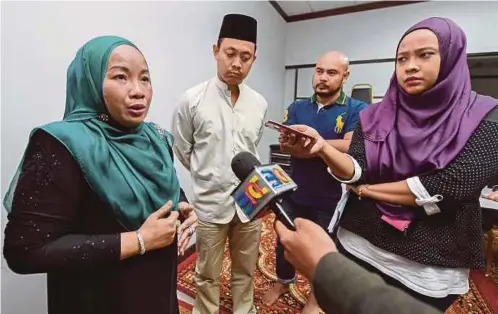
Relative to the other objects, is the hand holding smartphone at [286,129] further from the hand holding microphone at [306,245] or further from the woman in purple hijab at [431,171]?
the hand holding microphone at [306,245]

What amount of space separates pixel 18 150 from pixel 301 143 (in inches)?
42.8

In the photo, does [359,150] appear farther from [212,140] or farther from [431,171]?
[212,140]

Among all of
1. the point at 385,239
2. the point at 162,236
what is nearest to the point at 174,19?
the point at 162,236

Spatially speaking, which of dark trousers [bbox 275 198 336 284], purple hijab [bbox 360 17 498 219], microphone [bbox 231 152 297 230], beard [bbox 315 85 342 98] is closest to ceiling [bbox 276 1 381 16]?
beard [bbox 315 85 342 98]

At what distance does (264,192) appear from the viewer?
60 cm

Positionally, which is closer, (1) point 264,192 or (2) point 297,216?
(1) point 264,192

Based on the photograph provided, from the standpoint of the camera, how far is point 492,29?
121 inches

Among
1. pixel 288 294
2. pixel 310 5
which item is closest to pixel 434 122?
pixel 288 294

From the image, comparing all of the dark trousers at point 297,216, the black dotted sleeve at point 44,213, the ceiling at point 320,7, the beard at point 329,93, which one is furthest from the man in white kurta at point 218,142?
the ceiling at point 320,7

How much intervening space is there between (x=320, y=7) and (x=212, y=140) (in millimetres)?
3132

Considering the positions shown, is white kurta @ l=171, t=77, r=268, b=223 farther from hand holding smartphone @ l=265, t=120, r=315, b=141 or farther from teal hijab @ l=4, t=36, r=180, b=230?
teal hijab @ l=4, t=36, r=180, b=230

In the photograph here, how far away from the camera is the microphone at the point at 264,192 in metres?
0.59

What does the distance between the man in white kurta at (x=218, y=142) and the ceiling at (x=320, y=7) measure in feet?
8.34

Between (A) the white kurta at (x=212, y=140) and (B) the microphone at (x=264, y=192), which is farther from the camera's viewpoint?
(A) the white kurta at (x=212, y=140)
